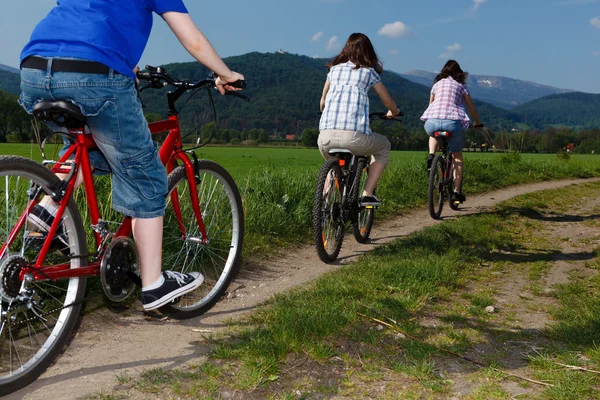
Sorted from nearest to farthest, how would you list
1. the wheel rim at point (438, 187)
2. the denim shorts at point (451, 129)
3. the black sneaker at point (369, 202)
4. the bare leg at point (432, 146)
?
the black sneaker at point (369, 202) → the wheel rim at point (438, 187) → the denim shorts at point (451, 129) → the bare leg at point (432, 146)

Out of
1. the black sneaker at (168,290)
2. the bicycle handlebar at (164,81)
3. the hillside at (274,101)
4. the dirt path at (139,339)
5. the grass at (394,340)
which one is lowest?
the dirt path at (139,339)

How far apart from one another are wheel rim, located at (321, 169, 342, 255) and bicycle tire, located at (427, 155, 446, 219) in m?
2.78

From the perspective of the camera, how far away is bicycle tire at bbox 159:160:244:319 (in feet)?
13.0

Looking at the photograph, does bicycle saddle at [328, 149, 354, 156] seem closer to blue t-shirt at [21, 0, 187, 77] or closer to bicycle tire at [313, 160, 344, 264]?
bicycle tire at [313, 160, 344, 264]

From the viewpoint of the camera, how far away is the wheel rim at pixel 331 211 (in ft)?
18.0

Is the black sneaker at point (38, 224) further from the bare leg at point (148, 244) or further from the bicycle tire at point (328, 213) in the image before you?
the bicycle tire at point (328, 213)

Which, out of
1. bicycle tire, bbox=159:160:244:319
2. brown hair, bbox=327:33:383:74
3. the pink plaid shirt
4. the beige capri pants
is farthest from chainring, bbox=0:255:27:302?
the pink plaid shirt

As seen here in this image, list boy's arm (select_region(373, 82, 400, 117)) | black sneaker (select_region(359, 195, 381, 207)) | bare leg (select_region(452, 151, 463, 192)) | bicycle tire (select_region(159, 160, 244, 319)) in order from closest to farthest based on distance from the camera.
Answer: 1. bicycle tire (select_region(159, 160, 244, 319))
2. boy's arm (select_region(373, 82, 400, 117))
3. black sneaker (select_region(359, 195, 381, 207))
4. bare leg (select_region(452, 151, 463, 192))

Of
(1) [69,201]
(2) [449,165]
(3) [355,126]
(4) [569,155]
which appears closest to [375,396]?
(1) [69,201]

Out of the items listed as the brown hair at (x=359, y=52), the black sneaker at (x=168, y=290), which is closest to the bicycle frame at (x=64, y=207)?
the black sneaker at (x=168, y=290)

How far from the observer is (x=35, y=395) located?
2744 mm

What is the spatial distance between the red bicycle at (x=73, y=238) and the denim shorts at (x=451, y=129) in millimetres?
4996

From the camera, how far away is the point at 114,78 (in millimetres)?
2795

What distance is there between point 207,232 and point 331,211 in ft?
5.27
